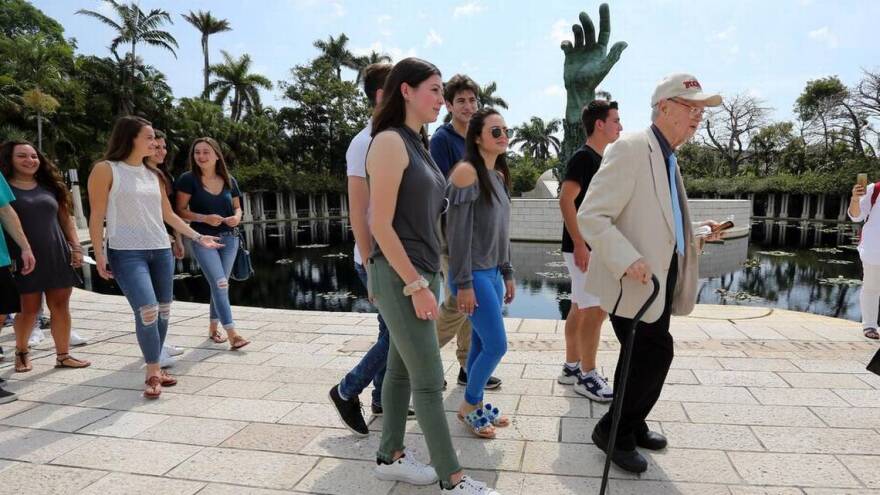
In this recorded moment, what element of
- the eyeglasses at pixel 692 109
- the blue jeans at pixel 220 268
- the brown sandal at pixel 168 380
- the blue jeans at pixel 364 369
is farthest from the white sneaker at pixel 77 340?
the eyeglasses at pixel 692 109

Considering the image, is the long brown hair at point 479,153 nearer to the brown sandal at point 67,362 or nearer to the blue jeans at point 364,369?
the blue jeans at point 364,369

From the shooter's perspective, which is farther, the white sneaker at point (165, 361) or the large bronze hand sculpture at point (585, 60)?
the large bronze hand sculpture at point (585, 60)

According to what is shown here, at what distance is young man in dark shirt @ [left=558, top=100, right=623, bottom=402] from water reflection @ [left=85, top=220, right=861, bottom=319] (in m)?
4.02

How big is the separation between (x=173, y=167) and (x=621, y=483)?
31.3 m

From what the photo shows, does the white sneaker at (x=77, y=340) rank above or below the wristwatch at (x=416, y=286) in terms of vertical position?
below

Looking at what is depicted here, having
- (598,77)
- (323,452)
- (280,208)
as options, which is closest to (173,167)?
(280,208)

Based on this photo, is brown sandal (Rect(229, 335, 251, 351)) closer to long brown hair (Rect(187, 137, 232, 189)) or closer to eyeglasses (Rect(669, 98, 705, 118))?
long brown hair (Rect(187, 137, 232, 189))

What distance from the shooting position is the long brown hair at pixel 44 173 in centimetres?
352

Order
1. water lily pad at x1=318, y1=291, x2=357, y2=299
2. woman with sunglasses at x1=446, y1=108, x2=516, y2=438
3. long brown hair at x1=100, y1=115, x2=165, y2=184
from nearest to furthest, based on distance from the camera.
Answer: woman with sunglasses at x1=446, y1=108, x2=516, y2=438 < long brown hair at x1=100, y1=115, x2=165, y2=184 < water lily pad at x1=318, y1=291, x2=357, y2=299

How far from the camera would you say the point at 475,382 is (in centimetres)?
257

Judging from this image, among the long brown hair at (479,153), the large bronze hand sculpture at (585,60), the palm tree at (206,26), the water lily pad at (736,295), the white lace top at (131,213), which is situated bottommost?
the water lily pad at (736,295)

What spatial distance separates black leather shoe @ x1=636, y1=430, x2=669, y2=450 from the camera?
2.43m

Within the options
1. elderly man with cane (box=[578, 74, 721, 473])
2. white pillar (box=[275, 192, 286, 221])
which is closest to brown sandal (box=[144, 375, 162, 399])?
elderly man with cane (box=[578, 74, 721, 473])

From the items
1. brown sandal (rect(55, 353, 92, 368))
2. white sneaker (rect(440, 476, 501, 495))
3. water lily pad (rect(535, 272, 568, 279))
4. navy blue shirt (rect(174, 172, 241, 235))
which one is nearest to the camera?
white sneaker (rect(440, 476, 501, 495))
